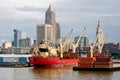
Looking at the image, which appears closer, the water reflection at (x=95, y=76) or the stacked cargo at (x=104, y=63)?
the water reflection at (x=95, y=76)

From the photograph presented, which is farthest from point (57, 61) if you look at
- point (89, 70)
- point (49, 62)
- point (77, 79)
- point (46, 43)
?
point (77, 79)

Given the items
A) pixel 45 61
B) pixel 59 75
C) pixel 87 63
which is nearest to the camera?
pixel 59 75

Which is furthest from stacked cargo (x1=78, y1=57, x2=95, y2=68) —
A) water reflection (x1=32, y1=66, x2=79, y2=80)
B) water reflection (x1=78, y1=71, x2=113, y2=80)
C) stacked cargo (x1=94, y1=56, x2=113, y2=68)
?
water reflection (x1=78, y1=71, x2=113, y2=80)

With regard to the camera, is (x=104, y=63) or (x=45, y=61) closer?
(x=104, y=63)

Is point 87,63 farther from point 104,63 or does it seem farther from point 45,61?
point 45,61

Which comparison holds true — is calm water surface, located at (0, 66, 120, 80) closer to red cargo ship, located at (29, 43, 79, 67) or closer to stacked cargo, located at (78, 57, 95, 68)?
stacked cargo, located at (78, 57, 95, 68)

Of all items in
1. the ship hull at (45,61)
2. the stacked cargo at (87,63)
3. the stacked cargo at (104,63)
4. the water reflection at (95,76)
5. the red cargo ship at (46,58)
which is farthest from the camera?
the red cargo ship at (46,58)

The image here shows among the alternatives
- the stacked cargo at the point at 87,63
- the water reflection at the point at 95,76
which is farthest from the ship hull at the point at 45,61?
the water reflection at the point at 95,76

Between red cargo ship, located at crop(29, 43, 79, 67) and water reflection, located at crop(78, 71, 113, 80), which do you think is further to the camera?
red cargo ship, located at crop(29, 43, 79, 67)

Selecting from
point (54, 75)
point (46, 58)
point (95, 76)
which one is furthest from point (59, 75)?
point (46, 58)

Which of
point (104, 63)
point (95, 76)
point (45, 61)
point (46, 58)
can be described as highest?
point (46, 58)

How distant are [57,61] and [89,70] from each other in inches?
846

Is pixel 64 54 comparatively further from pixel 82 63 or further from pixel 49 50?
pixel 82 63

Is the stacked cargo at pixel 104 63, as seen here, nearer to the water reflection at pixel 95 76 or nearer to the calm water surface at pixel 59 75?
the calm water surface at pixel 59 75
